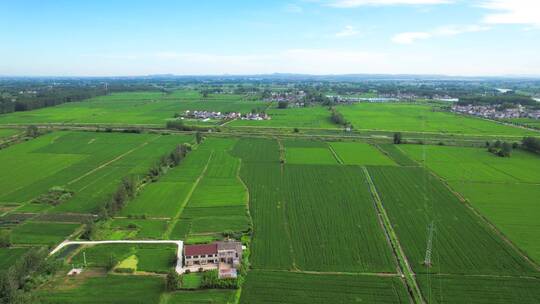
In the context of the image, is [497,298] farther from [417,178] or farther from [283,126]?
[283,126]

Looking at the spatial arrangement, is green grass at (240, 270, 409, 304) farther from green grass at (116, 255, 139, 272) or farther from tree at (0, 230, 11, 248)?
tree at (0, 230, 11, 248)

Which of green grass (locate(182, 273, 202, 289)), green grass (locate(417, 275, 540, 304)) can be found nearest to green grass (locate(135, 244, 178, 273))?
green grass (locate(182, 273, 202, 289))

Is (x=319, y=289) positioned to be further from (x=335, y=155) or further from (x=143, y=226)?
(x=335, y=155)

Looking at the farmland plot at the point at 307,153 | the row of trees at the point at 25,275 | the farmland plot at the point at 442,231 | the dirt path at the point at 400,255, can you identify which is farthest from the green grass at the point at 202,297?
the farmland plot at the point at 307,153

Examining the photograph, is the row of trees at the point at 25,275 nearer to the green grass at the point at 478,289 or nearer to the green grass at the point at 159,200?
the green grass at the point at 159,200

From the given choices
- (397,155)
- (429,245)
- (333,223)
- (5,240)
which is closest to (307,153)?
(397,155)

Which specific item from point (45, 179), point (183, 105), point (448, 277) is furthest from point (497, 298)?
point (183, 105)
